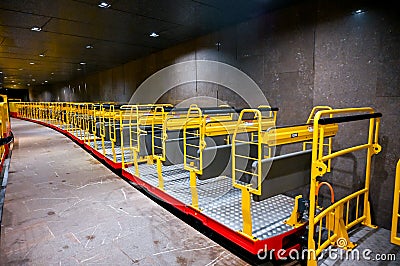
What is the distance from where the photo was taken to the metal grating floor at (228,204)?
256cm

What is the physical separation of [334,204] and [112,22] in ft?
15.1

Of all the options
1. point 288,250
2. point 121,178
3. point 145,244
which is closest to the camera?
point 288,250

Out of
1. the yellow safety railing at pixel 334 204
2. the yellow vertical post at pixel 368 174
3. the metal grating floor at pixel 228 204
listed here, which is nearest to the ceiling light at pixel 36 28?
the metal grating floor at pixel 228 204

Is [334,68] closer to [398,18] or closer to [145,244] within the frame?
[398,18]

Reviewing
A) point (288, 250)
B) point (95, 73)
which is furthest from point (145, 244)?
point (95, 73)

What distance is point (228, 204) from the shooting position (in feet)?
10.2

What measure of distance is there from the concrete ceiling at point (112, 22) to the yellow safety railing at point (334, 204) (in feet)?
7.17

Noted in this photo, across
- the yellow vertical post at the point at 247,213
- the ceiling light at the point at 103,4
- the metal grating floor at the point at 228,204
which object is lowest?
the metal grating floor at the point at 228,204

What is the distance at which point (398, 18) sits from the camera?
2701 mm

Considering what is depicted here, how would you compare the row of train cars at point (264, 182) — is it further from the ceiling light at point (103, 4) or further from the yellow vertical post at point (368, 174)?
the ceiling light at point (103, 4)

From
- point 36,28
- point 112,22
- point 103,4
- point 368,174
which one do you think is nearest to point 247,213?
point 368,174

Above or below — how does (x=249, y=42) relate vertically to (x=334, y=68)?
above

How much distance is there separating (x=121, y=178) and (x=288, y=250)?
350 cm

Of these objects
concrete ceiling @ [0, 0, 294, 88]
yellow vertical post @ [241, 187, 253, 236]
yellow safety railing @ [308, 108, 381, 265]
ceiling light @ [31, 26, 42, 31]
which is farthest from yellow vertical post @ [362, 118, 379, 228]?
ceiling light @ [31, 26, 42, 31]
